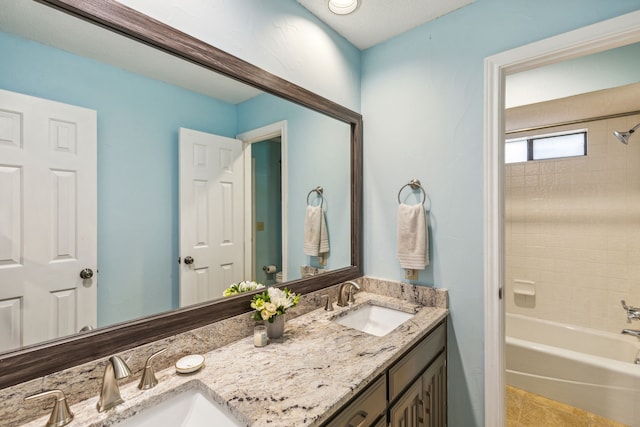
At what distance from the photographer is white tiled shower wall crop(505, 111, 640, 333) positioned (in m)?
2.27

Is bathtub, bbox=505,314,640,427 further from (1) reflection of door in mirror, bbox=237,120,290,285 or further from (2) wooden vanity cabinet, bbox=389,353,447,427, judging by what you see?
(1) reflection of door in mirror, bbox=237,120,290,285

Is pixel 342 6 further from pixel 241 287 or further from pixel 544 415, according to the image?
pixel 544 415

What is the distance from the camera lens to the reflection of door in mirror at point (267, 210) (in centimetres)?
134

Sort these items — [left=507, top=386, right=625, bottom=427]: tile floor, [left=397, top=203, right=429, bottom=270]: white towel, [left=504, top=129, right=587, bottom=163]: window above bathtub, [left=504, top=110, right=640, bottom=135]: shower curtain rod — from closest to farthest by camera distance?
1. [left=397, top=203, right=429, bottom=270]: white towel
2. [left=507, top=386, right=625, bottom=427]: tile floor
3. [left=504, top=110, right=640, bottom=135]: shower curtain rod
4. [left=504, top=129, right=587, bottom=163]: window above bathtub

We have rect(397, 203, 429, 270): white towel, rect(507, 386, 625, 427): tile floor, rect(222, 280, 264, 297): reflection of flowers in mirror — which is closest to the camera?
rect(222, 280, 264, 297): reflection of flowers in mirror

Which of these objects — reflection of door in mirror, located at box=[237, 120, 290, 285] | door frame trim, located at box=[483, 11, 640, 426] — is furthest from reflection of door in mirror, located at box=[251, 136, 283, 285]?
door frame trim, located at box=[483, 11, 640, 426]

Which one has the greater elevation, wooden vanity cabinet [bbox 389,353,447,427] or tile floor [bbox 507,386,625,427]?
wooden vanity cabinet [bbox 389,353,447,427]

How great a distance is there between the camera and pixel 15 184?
0.73m

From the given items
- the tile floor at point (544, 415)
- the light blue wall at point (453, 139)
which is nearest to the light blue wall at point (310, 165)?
the light blue wall at point (453, 139)

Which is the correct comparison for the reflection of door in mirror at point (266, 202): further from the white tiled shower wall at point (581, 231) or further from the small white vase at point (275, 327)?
the white tiled shower wall at point (581, 231)

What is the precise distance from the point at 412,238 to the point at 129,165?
1.35m

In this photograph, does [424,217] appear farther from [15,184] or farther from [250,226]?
[15,184]

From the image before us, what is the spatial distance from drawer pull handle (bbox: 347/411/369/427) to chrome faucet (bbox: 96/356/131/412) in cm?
65

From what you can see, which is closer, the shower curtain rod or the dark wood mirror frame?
the dark wood mirror frame
